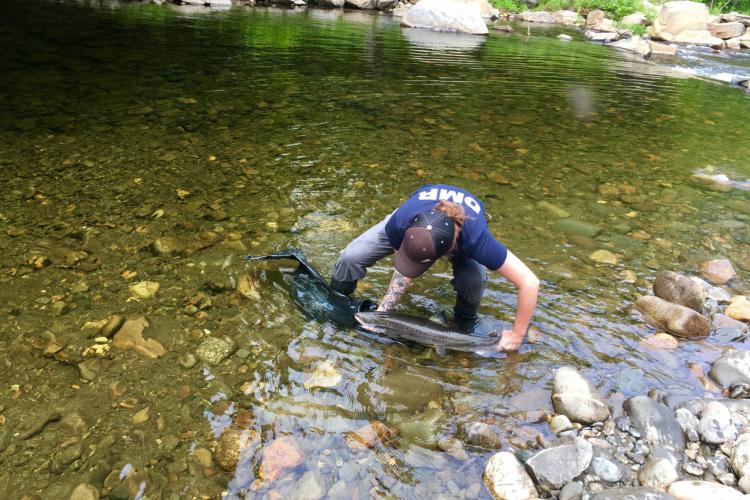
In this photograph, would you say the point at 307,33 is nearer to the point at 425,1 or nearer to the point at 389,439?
the point at 425,1

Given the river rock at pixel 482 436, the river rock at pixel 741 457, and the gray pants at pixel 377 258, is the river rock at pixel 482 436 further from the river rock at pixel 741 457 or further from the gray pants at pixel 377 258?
the river rock at pixel 741 457

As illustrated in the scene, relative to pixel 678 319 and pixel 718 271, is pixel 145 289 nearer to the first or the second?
pixel 678 319

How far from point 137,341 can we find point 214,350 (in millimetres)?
554

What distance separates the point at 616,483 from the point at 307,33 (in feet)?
61.4

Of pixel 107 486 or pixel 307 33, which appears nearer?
pixel 107 486

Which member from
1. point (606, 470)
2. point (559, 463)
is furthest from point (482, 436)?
point (606, 470)

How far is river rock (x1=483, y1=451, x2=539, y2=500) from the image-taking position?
8.51 feet

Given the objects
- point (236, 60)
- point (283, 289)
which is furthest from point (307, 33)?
point (283, 289)

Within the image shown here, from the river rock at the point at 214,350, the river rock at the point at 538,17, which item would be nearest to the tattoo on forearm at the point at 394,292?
the river rock at the point at 214,350

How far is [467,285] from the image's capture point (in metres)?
3.68

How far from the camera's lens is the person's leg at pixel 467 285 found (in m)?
3.63

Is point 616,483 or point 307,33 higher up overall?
point 307,33

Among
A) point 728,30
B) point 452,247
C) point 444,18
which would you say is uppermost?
point 728,30

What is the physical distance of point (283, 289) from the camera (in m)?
4.21
